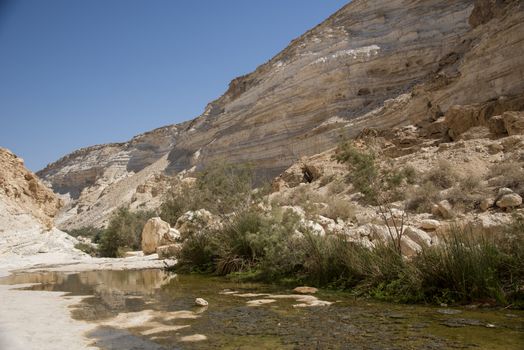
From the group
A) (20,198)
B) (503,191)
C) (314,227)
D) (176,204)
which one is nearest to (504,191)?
(503,191)

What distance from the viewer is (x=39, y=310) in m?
5.95

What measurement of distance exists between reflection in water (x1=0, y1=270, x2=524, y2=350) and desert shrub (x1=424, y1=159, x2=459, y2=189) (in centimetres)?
801

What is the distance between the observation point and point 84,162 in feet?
219

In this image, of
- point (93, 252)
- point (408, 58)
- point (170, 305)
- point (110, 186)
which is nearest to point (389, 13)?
point (408, 58)

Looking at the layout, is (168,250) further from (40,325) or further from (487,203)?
(487,203)

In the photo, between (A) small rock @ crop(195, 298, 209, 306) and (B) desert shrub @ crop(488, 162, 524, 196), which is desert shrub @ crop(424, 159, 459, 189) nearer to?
(B) desert shrub @ crop(488, 162, 524, 196)

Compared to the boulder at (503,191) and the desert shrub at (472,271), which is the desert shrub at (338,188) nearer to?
the boulder at (503,191)

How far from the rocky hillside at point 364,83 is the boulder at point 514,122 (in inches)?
52.6

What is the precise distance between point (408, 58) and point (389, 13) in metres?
6.34

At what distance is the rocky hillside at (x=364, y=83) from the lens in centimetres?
1841

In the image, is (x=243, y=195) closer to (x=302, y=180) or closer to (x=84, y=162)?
(x=302, y=180)

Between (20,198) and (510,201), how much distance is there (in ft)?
51.7

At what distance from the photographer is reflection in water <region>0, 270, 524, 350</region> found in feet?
13.9

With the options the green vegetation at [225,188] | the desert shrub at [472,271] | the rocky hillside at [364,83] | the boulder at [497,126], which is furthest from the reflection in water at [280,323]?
the boulder at [497,126]
